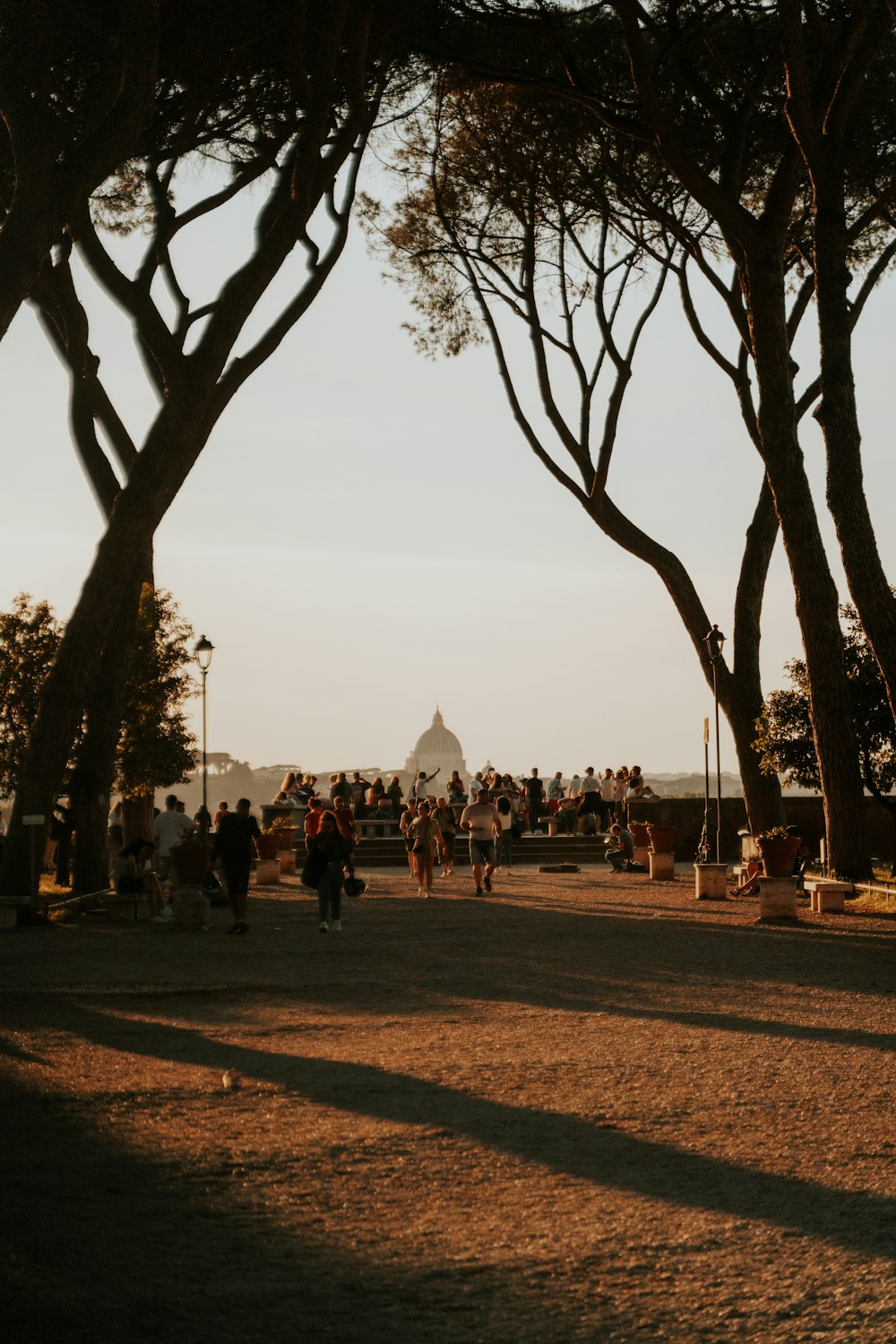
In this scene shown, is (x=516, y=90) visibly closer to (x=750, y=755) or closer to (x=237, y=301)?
(x=237, y=301)

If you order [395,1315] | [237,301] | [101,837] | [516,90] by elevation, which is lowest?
[395,1315]

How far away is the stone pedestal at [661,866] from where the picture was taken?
78.6ft

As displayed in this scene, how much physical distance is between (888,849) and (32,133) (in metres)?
18.4

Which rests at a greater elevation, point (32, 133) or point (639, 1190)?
point (32, 133)

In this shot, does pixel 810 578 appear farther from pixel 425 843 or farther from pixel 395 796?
pixel 395 796

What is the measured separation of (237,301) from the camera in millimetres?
17281

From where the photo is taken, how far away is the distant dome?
14975 cm

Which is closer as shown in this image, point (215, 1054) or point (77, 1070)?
point (77, 1070)

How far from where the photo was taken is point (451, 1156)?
18.6ft

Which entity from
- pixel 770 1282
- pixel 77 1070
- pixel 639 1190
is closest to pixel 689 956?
pixel 77 1070

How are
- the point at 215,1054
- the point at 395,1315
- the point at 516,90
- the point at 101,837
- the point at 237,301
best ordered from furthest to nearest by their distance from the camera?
the point at 516,90 → the point at 101,837 → the point at 237,301 → the point at 215,1054 → the point at 395,1315

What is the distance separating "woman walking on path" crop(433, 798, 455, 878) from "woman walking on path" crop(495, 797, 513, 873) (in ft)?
2.63

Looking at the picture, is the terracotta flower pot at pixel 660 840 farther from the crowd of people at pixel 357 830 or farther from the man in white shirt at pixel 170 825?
the man in white shirt at pixel 170 825

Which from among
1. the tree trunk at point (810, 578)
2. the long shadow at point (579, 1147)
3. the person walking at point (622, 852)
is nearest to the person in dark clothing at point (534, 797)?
the person walking at point (622, 852)
